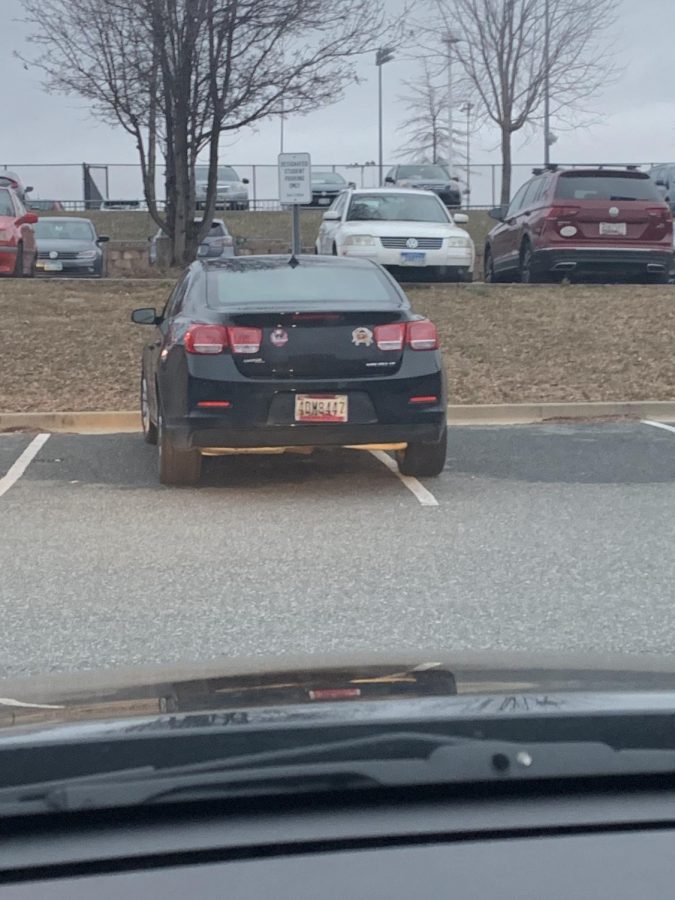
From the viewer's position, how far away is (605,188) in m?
17.8

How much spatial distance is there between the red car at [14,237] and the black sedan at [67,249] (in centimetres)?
313

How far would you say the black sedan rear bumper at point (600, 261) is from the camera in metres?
17.4

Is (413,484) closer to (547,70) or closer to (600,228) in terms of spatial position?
(600,228)

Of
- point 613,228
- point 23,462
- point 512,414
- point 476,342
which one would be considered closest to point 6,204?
point 476,342

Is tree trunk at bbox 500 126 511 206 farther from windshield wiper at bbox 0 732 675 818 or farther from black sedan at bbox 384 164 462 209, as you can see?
windshield wiper at bbox 0 732 675 818

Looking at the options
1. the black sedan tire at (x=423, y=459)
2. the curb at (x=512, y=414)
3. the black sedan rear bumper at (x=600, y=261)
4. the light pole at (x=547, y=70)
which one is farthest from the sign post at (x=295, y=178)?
the light pole at (x=547, y=70)

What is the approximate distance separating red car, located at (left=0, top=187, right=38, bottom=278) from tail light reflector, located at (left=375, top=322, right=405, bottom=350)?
11446 millimetres

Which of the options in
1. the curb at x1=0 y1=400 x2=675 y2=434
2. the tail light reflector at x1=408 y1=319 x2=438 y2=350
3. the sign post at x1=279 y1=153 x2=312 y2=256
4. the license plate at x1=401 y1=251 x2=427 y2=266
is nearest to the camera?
the tail light reflector at x1=408 y1=319 x2=438 y2=350

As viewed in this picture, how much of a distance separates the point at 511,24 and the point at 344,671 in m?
34.4

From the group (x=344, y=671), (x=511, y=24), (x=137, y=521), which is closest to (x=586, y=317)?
(x=137, y=521)

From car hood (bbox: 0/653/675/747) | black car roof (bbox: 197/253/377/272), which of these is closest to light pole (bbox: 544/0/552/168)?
black car roof (bbox: 197/253/377/272)

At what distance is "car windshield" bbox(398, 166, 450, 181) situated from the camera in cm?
3925

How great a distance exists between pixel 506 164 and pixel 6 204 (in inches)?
862

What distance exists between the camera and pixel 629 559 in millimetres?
6801
